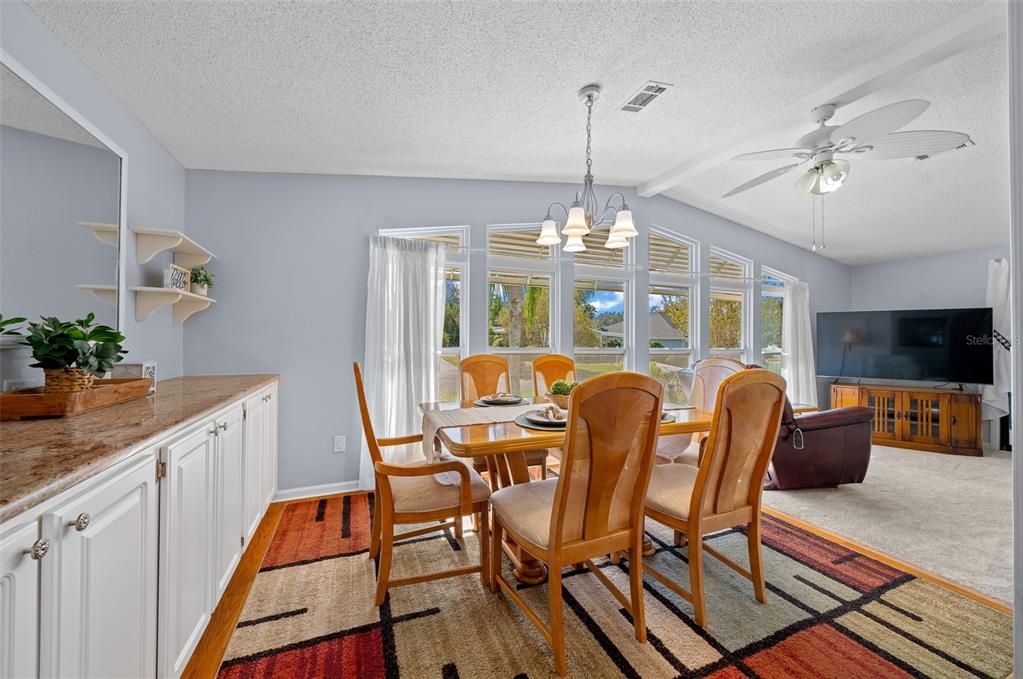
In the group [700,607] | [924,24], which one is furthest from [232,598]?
[924,24]

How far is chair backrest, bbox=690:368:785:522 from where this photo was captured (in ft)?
5.89

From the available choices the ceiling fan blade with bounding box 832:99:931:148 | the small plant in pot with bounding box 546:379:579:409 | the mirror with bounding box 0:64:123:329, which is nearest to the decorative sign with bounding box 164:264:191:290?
the mirror with bounding box 0:64:123:329

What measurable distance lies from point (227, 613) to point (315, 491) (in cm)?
151

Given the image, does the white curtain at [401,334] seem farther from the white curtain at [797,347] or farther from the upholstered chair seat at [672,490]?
the white curtain at [797,347]

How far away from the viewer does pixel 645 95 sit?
2.59 metres

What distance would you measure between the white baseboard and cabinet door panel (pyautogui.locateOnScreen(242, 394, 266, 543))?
0.62 m

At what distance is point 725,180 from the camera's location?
437 cm

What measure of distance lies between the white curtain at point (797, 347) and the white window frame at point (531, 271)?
3485 mm

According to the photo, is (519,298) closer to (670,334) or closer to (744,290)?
(670,334)

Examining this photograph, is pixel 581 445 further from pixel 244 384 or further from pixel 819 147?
pixel 819 147

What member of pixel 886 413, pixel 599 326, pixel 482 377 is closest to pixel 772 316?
pixel 886 413

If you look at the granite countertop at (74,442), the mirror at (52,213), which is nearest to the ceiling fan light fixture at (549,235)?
the granite countertop at (74,442)

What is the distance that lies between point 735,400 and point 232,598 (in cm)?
240

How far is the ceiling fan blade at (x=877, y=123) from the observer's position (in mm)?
1928
